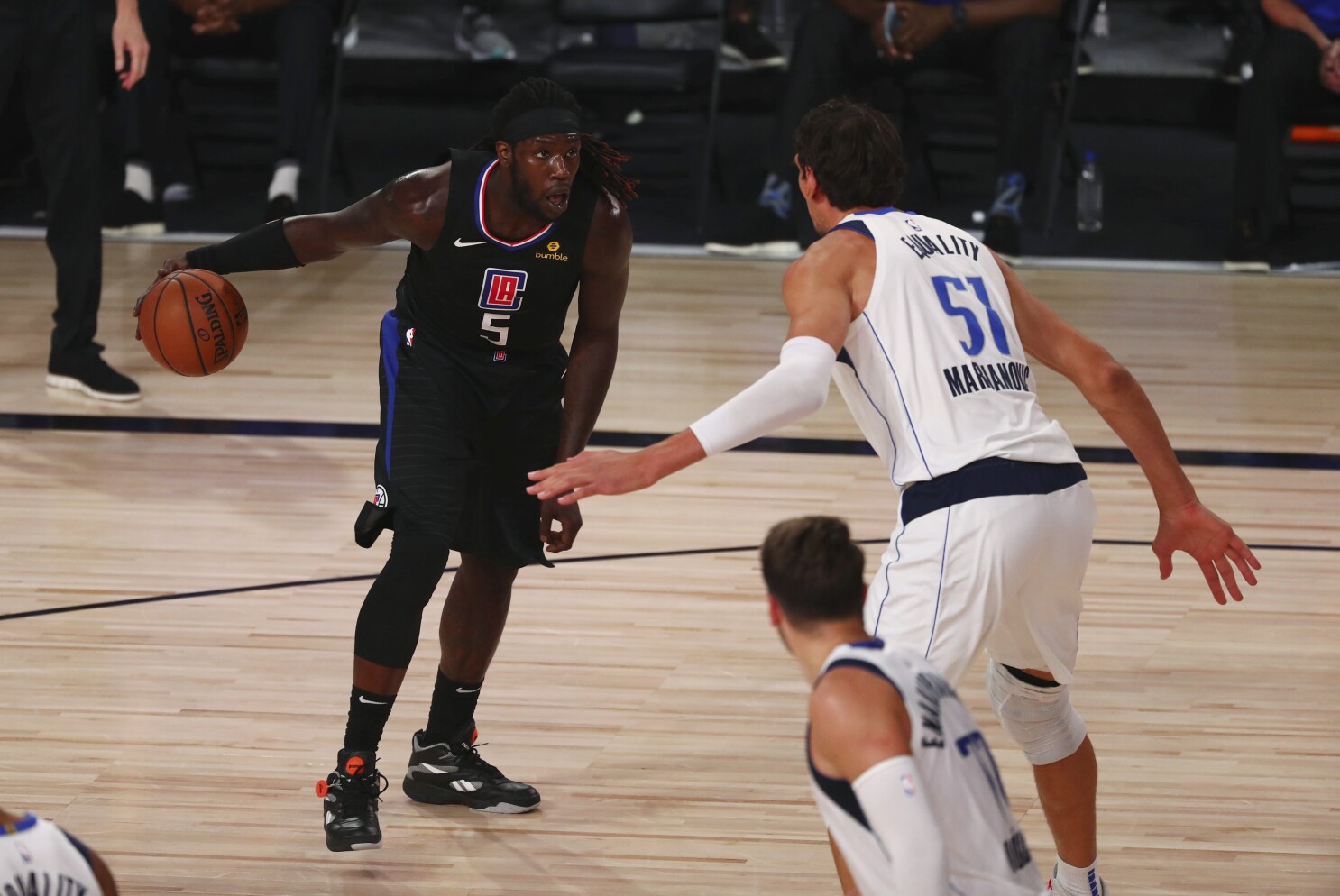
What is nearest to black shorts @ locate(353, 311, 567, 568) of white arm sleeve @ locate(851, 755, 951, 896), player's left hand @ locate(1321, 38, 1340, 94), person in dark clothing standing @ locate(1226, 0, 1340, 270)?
white arm sleeve @ locate(851, 755, 951, 896)

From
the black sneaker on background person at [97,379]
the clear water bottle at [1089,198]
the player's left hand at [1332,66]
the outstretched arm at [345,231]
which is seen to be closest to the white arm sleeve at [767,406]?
the outstretched arm at [345,231]

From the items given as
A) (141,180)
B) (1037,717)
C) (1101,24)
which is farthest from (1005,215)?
(1037,717)

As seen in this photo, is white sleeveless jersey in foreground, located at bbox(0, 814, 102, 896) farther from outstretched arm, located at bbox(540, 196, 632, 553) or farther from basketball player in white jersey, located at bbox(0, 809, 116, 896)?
outstretched arm, located at bbox(540, 196, 632, 553)

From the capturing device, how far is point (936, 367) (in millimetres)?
2928

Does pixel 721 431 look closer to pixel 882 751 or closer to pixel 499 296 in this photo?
pixel 882 751

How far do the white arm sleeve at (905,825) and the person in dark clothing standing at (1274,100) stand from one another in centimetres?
735

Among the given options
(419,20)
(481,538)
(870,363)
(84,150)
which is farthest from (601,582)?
(419,20)

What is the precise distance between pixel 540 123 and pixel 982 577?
1.25m

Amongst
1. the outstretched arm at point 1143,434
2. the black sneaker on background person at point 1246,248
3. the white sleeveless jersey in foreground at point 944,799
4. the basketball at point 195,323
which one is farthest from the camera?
the black sneaker on background person at point 1246,248

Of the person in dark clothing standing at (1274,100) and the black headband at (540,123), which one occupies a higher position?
the black headband at (540,123)

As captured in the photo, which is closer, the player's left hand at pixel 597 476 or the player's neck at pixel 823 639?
the player's neck at pixel 823 639

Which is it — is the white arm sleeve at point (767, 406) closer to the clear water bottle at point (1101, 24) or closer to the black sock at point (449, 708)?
the black sock at point (449, 708)

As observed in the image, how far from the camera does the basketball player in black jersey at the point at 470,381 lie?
11.3 ft

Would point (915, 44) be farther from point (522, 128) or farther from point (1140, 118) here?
point (522, 128)
